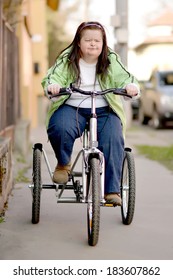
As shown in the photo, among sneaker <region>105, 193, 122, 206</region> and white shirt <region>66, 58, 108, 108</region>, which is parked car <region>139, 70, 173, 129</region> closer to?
white shirt <region>66, 58, 108, 108</region>

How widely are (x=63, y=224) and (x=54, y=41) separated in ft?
155

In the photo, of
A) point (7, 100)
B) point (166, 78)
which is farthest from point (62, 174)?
point (166, 78)

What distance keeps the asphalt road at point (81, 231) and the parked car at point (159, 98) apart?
1124 cm

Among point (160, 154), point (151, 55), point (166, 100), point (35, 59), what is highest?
point (35, 59)

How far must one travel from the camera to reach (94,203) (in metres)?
5.61

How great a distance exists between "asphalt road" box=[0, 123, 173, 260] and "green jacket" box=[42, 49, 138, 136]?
2.96ft

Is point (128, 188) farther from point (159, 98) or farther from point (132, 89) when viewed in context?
point (159, 98)

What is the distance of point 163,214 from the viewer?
23.3 feet

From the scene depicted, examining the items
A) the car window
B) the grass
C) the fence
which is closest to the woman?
the fence

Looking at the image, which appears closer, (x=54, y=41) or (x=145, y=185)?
(x=145, y=185)

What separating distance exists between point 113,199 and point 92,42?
1225mm
